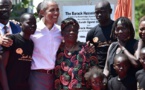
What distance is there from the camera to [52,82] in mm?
5586

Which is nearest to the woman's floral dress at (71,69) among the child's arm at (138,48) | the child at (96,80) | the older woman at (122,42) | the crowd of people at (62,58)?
the crowd of people at (62,58)

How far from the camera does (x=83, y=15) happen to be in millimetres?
7195

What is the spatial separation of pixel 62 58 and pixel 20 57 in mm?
590

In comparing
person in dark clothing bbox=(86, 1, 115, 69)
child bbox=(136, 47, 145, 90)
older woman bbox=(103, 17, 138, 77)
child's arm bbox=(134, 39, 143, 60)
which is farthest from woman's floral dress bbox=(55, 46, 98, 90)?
child bbox=(136, 47, 145, 90)

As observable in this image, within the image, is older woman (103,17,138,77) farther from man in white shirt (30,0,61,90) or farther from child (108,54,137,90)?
man in white shirt (30,0,61,90)

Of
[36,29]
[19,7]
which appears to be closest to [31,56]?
[36,29]

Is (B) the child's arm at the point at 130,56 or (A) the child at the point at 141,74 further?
(B) the child's arm at the point at 130,56

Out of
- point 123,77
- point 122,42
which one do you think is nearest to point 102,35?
point 122,42

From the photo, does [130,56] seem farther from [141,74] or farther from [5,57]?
[5,57]

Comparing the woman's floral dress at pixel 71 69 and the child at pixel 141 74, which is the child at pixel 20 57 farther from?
the child at pixel 141 74

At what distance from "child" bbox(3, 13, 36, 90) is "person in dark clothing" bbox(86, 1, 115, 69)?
3.54 feet

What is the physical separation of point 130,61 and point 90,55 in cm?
61

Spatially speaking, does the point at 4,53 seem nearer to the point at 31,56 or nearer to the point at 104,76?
the point at 31,56

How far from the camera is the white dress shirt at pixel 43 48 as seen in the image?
5492 mm
